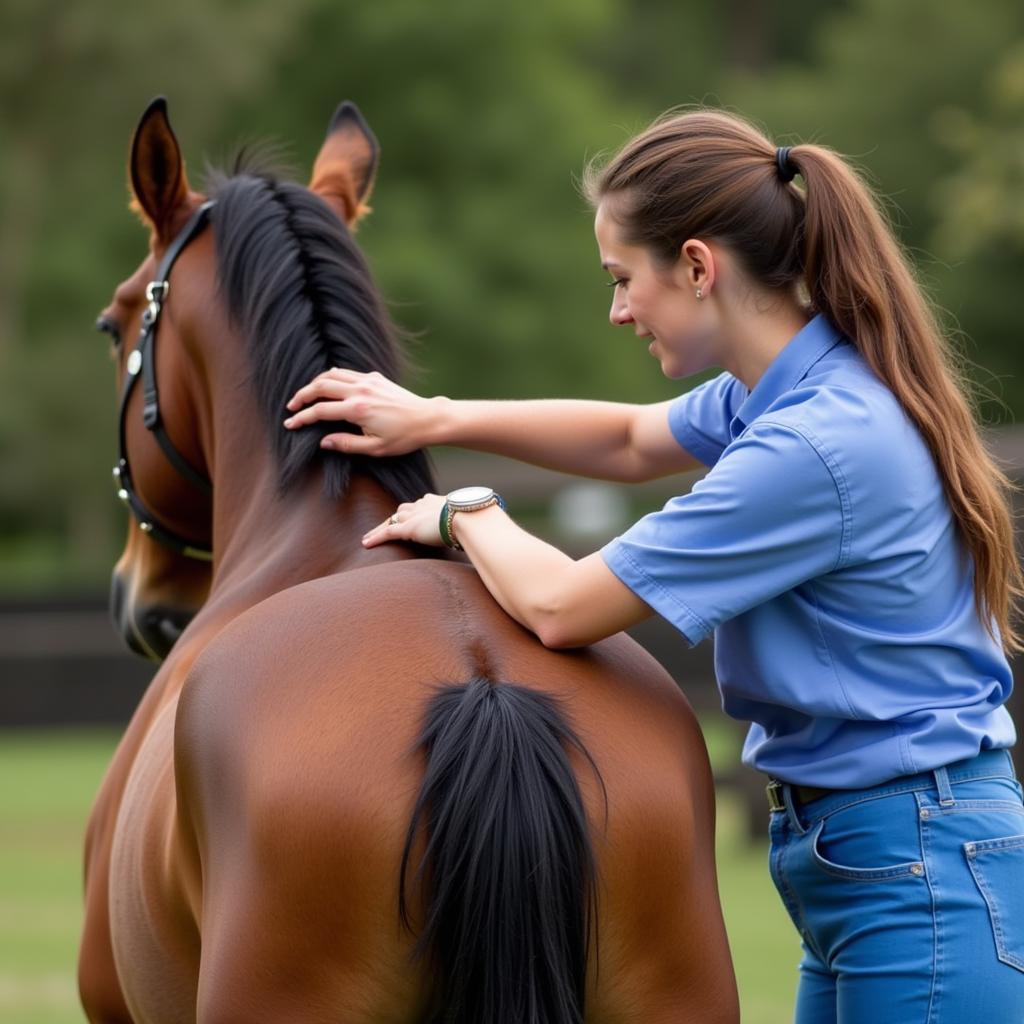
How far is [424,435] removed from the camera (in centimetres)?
304

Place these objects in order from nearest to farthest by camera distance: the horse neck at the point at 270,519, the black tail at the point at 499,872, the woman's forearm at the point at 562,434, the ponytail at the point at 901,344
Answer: the black tail at the point at 499,872 → the ponytail at the point at 901,344 → the horse neck at the point at 270,519 → the woman's forearm at the point at 562,434

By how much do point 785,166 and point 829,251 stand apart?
0.16 m

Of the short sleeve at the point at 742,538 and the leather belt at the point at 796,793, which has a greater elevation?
the short sleeve at the point at 742,538

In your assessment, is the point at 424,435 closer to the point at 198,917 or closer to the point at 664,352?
the point at 664,352

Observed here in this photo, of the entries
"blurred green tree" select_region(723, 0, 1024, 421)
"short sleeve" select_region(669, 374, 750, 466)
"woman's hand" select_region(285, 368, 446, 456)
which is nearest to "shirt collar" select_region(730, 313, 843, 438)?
"short sleeve" select_region(669, 374, 750, 466)

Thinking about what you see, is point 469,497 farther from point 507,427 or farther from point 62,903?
point 62,903

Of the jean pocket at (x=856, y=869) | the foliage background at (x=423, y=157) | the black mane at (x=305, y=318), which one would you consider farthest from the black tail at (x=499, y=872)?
the foliage background at (x=423, y=157)

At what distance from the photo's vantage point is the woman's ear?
2.66m

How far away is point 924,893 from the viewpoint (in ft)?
8.32

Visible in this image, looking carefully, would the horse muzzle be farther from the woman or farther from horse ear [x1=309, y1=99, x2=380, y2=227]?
the woman

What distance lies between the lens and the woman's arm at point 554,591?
2527 millimetres

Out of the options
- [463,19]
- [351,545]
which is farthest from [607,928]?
[463,19]

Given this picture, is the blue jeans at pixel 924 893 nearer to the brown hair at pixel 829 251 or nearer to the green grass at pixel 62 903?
the brown hair at pixel 829 251

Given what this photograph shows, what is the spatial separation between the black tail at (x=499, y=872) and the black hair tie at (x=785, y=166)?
3.26 ft
